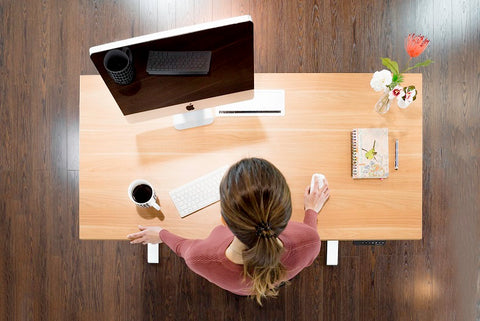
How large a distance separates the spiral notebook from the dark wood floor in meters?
0.80

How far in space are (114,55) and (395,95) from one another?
3.55 feet

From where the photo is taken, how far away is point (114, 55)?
0.97 metres

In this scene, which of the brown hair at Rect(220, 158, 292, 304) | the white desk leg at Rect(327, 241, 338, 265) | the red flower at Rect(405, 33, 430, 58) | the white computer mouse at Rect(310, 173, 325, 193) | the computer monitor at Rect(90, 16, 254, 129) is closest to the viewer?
the brown hair at Rect(220, 158, 292, 304)

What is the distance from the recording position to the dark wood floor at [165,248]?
6.16ft

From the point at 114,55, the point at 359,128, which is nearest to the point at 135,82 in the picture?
the point at 114,55

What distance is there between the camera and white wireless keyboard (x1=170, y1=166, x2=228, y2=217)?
1261mm

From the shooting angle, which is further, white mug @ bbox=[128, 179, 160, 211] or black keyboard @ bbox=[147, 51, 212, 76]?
white mug @ bbox=[128, 179, 160, 211]

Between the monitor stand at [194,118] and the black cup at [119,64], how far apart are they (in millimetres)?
289

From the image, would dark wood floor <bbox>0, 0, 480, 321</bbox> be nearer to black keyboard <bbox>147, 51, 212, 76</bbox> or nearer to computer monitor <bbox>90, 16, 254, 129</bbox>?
computer monitor <bbox>90, 16, 254, 129</bbox>

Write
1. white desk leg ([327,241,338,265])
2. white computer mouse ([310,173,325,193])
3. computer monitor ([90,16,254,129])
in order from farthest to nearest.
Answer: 1. white desk leg ([327,241,338,265])
2. white computer mouse ([310,173,325,193])
3. computer monitor ([90,16,254,129])

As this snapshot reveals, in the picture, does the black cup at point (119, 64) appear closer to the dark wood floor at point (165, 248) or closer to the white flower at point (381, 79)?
the white flower at point (381, 79)

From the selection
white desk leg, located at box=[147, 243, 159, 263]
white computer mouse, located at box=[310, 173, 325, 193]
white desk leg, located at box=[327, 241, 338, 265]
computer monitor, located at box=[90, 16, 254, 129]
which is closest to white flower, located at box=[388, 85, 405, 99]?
white computer mouse, located at box=[310, 173, 325, 193]

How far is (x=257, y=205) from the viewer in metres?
0.77

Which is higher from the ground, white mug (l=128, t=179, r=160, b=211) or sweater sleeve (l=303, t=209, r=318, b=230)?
white mug (l=128, t=179, r=160, b=211)
